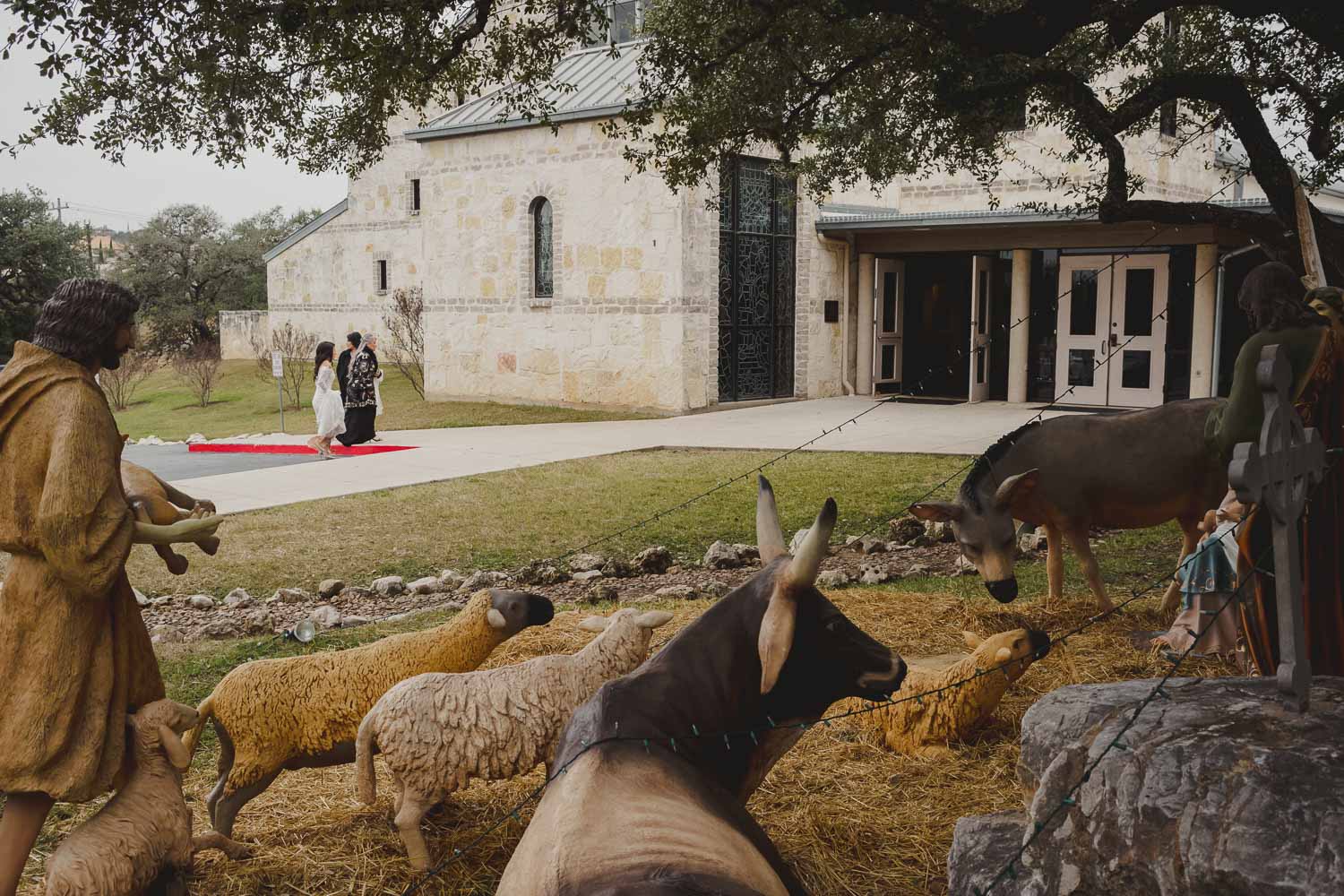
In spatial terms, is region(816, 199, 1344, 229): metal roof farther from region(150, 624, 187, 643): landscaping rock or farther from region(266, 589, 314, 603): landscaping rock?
region(150, 624, 187, 643): landscaping rock

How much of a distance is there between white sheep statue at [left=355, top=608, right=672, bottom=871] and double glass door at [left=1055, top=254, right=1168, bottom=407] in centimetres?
1906

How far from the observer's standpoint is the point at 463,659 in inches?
181

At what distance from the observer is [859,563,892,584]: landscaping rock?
9055 millimetres

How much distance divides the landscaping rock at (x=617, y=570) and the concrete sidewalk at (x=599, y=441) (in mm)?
5180

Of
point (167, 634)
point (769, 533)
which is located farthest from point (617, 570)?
point (769, 533)

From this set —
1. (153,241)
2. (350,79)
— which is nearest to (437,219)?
(350,79)

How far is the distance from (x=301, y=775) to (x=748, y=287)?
19481mm

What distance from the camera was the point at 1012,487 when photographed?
23.5 ft

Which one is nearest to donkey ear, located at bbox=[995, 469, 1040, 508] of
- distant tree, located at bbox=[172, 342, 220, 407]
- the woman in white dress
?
the woman in white dress

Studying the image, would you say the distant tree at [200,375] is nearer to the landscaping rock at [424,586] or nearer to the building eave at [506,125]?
the building eave at [506,125]

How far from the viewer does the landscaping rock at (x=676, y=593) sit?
328 inches

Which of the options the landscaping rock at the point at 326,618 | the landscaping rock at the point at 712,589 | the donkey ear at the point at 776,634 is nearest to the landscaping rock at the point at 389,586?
the landscaping rock at the point at 326,618

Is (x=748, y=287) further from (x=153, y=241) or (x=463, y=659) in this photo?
(x=153, y=241)

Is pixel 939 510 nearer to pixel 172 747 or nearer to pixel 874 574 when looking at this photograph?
pixel 874 574
